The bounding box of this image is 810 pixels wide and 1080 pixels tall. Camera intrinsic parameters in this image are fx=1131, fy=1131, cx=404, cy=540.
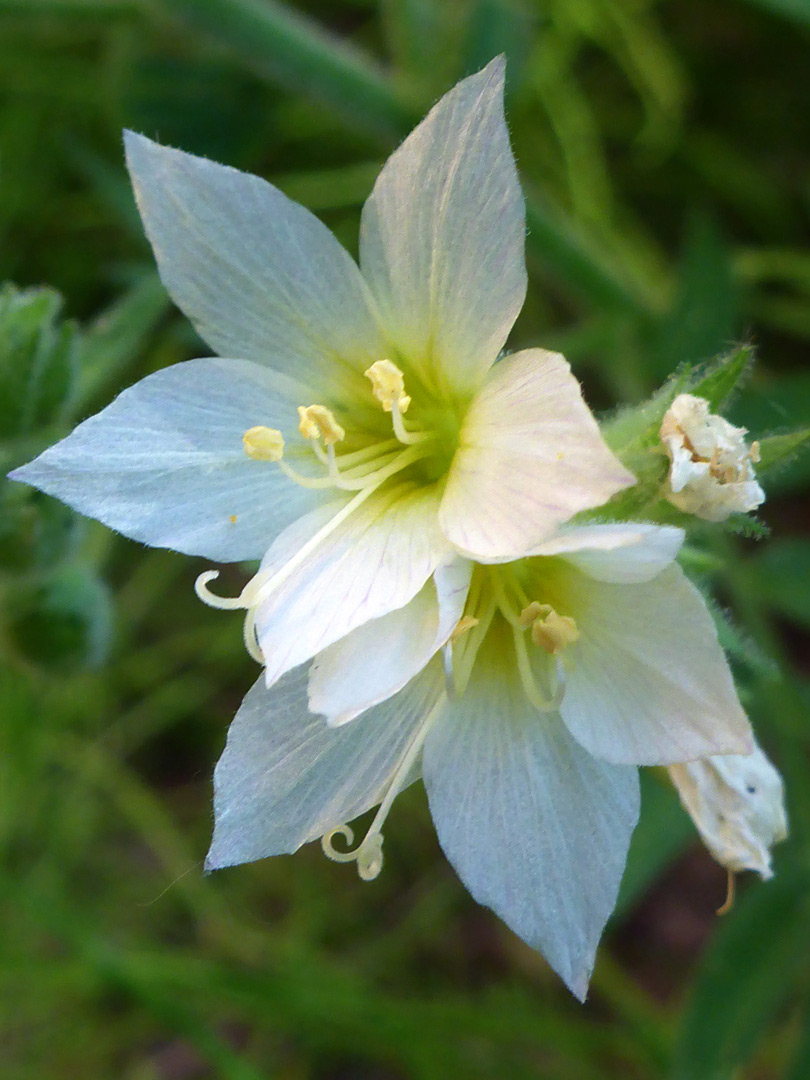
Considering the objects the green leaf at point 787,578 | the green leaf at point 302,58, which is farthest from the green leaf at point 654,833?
the green leaf at point 302,58

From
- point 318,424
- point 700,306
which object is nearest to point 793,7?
point 700,306

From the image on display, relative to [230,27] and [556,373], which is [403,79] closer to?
[230,27]

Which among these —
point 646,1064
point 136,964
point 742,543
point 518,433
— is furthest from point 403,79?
point 646,1064

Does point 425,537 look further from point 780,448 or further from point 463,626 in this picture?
point 780,448

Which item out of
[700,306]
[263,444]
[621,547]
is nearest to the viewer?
[621,547]

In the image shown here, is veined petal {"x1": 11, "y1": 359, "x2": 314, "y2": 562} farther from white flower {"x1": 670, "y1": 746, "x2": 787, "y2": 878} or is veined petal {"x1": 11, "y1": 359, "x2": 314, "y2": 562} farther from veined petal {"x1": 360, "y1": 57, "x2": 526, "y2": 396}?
white flower {"x1": 670, "y1": 746, "x2": 787, "y2": 878}

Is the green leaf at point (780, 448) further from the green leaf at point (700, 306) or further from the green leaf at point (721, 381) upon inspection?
the green leaf at point (700, 306)

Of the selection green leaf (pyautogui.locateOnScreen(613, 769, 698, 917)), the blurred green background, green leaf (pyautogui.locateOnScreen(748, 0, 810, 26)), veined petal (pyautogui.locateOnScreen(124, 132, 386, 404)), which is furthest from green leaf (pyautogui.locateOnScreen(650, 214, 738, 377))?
veined petal (pyautogui.locateOnScreen(124, 132, 386, 404))
